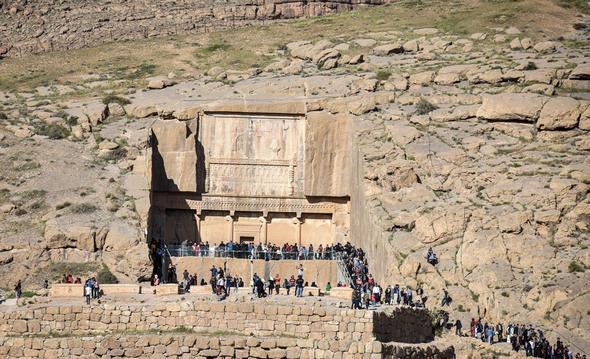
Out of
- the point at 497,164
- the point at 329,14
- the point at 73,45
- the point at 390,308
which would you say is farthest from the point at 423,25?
the point at 390,308

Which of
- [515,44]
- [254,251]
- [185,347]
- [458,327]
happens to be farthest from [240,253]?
[515,44]

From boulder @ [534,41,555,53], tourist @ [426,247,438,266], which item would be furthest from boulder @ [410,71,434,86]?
tourist @ [426,247,438,266]

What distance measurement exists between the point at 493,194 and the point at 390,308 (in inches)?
539

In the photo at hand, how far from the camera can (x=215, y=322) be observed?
51812 mm

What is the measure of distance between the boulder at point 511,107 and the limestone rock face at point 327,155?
551cm

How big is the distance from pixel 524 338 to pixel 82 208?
17.3 meters

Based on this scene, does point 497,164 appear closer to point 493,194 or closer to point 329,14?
point 493,194

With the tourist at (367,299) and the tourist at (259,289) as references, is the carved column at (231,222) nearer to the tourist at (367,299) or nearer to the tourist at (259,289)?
the tourist at (367,299)

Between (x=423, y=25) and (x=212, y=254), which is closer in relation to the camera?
(x=212, y=254)

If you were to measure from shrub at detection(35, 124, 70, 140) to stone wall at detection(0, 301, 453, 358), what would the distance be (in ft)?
75.1

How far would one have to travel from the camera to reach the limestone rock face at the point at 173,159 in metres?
73.9

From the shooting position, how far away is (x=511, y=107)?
241ft

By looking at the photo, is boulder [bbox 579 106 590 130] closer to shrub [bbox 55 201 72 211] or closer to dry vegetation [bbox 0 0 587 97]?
dry vegetation [bbox 0 0 587 97]

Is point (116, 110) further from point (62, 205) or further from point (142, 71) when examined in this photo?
point (62, 205)
